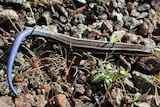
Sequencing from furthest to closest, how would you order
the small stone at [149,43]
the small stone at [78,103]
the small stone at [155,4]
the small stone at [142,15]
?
the small stone at [155,4]
the small stone at [142,15]
the small stone at [149,43]
the small stone at [78,103]

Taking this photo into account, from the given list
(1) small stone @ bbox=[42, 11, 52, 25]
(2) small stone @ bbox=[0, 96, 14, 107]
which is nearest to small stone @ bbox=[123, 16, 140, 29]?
(1) small stone @ bbox=[42, 11, 52, 25]

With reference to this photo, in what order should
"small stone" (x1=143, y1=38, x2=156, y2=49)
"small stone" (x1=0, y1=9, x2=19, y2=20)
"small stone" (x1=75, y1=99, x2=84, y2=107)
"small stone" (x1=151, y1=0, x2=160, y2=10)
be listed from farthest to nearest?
1. "small stone" (x1=151, y1=0, x2=160, y2=10)
2. "small stone" (x1=143, y1=38, x2=156, y2=49)
3. "small stone" (x1=0, y1=9, x2=19, y2=20)
4. "small stone" (x1=75, y1=99, x2=84, y2=107)

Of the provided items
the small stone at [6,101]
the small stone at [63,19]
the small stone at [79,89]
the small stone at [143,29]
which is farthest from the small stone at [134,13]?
the small stone at [6,101]

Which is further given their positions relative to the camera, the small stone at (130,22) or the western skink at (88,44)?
the small stone at (130,22)

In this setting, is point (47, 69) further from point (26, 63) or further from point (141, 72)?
point (141, 72)

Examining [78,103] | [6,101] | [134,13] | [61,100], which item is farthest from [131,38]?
[6,101]

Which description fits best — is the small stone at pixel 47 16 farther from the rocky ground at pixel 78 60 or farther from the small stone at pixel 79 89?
the small stone at pixel 79 89

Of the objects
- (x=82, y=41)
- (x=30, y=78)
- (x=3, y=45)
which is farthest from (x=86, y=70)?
(x=3, y=45)

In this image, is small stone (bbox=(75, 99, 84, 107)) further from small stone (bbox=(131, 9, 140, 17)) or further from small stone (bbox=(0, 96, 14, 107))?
small stone (bbox=(131, 9, 140, 17))
